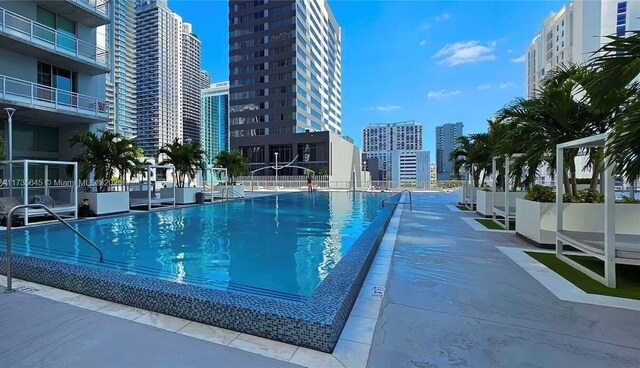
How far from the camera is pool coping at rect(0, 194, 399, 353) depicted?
286 cm

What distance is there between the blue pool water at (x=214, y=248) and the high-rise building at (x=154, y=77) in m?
58.7

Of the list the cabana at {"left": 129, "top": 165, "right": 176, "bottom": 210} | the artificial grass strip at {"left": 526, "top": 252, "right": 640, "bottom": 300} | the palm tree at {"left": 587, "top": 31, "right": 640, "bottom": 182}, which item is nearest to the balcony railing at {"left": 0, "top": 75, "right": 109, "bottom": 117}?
the cabana at {"left": 129, "top": 165, "right": 176, "bottom": 210}

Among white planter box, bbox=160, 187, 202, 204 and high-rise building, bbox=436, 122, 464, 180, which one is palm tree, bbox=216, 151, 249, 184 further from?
high-rise building, bbox=436, 122, 464, 180

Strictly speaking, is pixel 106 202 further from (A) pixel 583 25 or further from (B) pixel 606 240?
(A) pixel 583 25

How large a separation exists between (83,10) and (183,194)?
10355 millimetres

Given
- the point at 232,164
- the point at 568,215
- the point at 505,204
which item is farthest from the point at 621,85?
the point at 232,164

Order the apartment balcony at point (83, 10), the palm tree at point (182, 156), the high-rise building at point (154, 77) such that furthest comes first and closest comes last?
the high-rise building at point (154, 77) → the palm tree at point (182, 156) → the apartment balcony at point (83, 10)

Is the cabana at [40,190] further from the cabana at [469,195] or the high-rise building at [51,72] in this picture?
the cabana at [469,195]

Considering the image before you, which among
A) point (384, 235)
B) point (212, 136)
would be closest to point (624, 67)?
point (384, 235)

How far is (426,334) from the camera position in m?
2.99

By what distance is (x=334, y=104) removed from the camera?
9906cm

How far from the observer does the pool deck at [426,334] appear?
2.55 metres

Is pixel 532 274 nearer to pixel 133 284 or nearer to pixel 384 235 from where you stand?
pixel 384 235

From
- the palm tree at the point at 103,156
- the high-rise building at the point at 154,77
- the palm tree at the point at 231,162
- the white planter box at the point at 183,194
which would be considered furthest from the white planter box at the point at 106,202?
the high-rise building at the point at 154,77
